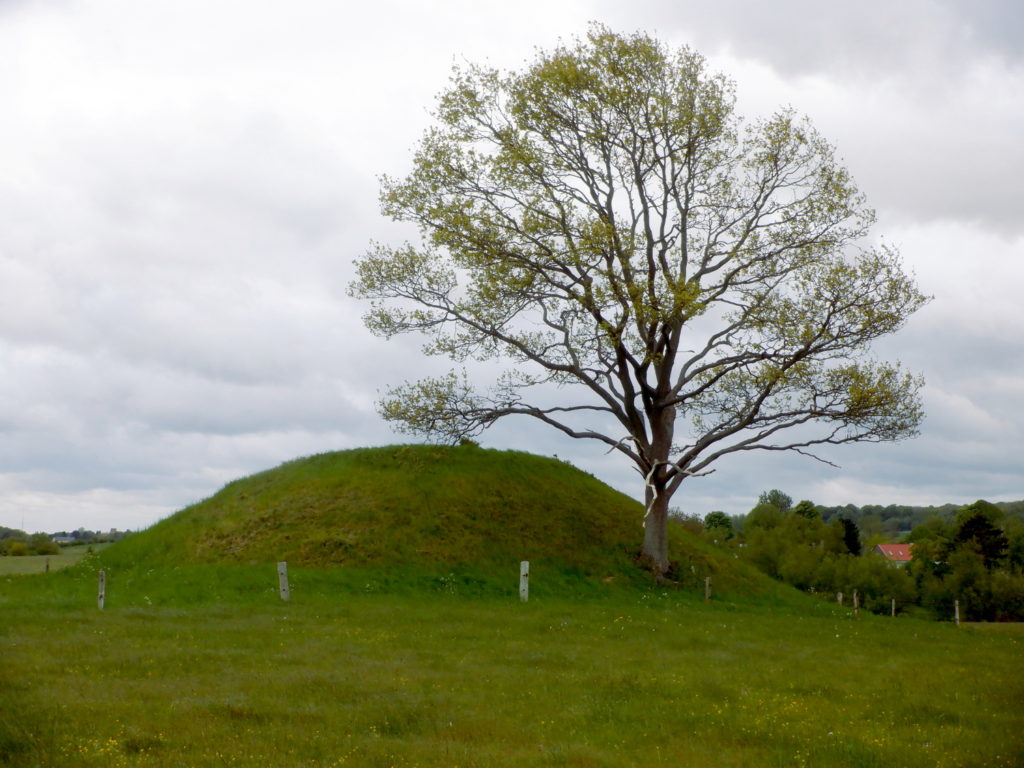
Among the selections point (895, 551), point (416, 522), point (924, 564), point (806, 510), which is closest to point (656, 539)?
point (416, 522)

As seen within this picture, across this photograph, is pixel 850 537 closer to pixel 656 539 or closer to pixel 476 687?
pixel 656 539

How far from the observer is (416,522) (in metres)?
41.2

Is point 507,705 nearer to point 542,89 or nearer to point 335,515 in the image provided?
point 335,515

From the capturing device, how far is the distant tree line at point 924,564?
322ft

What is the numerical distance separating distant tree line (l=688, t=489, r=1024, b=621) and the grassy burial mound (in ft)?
188

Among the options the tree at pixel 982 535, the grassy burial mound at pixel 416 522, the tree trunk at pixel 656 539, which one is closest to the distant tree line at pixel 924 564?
the tree at pixel 982 535

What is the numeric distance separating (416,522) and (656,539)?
1121cm

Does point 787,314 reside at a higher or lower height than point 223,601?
higher

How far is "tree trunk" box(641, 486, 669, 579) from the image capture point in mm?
41875

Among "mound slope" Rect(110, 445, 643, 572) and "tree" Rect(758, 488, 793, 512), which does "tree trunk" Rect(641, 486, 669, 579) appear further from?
"tree" Rect(758, 488, 793, 512)

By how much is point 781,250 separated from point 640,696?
2680cm

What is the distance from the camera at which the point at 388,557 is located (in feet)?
126

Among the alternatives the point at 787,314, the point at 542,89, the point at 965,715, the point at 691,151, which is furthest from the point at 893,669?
the point at 542,89

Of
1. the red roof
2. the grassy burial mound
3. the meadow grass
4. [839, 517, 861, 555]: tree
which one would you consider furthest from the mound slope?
the red roof
